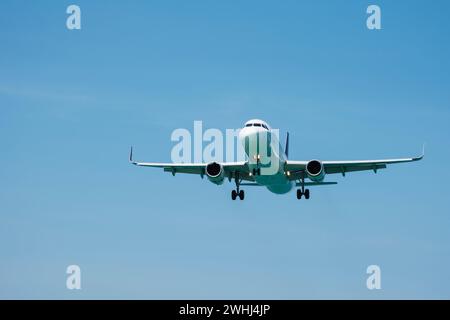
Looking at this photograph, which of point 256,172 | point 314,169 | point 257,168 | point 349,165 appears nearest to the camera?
point 257,168

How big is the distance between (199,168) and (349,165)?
13.0 meters

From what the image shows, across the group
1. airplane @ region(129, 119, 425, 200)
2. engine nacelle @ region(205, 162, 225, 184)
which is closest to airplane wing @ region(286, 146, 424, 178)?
airplane @ region(129, 119, 425, 200)

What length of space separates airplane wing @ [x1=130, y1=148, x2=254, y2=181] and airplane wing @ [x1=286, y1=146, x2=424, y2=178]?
13.1 ft

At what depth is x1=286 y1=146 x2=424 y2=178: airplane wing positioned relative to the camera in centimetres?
7194

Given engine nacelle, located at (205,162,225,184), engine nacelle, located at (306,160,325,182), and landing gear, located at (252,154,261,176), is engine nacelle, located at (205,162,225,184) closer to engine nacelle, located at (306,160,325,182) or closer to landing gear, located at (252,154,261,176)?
landing gear, located at (252,154,261,176)

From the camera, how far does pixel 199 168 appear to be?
7494 cm

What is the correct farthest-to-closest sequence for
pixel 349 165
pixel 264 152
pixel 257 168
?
pixel 349 165, pixel 257 168, pixel 264 152

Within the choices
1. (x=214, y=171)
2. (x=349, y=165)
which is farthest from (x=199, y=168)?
(x=349, y=165)

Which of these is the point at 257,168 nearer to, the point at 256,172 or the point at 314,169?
the point at 256,172
